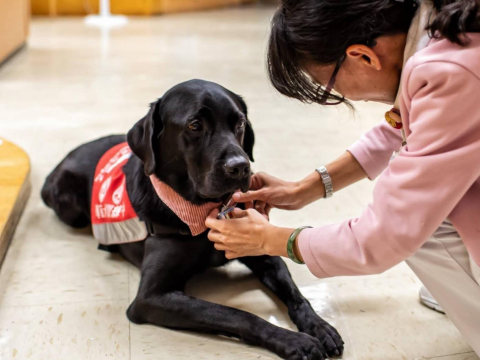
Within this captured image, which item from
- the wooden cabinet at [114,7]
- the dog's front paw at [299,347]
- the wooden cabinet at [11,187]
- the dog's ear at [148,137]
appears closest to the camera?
the dog's front paw at [299,347]

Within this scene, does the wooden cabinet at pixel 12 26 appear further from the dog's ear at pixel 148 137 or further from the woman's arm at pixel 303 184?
the woman's arm at pixel 303 184

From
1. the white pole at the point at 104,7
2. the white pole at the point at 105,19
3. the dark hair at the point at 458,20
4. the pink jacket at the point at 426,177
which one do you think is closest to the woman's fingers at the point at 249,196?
the pink jacket at the point at 426,177

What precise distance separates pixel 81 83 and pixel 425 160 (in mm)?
3813

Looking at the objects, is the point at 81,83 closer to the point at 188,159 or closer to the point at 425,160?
the point at 188,159

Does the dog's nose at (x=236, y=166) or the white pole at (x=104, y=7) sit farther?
the white pole at (x=104, y=7)

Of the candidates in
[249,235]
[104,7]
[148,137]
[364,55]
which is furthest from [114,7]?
[364,55]

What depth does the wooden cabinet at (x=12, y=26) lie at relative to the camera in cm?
485

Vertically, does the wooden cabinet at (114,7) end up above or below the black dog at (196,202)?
below

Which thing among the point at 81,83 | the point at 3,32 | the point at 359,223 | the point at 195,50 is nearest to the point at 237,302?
the point at 359,223

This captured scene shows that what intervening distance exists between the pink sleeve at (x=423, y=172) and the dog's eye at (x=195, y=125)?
59 cm

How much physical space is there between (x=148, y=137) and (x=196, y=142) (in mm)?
161

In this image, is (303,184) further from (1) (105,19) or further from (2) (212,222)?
(1) (105,19)

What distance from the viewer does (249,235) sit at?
1592 mm

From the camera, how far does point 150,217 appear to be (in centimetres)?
194
